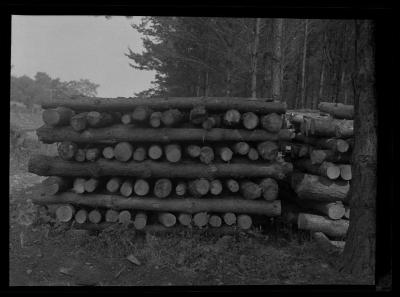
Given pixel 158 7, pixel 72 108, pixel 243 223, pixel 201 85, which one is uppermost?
pixel 201 85

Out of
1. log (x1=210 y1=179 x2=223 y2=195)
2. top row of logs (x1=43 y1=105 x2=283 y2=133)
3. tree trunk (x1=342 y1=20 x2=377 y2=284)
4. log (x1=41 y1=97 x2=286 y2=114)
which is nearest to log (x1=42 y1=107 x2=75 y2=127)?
top row of logs (x1=43 y1=105 x2=283 y2=133)

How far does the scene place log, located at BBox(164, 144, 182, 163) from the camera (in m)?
5.88

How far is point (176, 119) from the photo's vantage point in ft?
19.5

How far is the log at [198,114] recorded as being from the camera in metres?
5.82

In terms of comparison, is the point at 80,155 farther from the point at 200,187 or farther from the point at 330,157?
the point at 330,157

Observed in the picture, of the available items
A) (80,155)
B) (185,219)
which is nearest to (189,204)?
(185,219)

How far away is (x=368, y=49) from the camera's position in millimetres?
4059

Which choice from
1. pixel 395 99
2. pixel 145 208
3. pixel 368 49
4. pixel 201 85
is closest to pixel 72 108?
pixel 145 208

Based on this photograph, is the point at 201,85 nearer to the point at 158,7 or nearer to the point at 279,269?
the point at 279,269

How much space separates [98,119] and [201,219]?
223 centimetres

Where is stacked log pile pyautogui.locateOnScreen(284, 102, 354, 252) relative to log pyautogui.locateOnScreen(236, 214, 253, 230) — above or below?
above

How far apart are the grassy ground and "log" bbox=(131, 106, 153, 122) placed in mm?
1700

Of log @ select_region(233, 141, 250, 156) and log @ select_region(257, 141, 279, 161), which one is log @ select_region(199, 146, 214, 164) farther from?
log @ select_region(257, 141, 279, 161)
